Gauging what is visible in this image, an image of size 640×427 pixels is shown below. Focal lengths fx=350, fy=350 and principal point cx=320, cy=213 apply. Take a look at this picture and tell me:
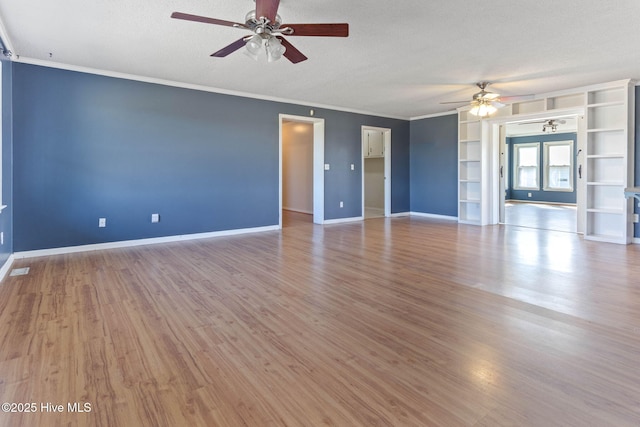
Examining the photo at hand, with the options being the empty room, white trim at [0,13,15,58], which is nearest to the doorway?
the empty room

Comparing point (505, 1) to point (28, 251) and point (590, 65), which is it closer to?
point (590, 65)

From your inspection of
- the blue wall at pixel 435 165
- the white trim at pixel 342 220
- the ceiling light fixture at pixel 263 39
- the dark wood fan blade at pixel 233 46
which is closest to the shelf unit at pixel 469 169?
the blue wall at pixel 435 165

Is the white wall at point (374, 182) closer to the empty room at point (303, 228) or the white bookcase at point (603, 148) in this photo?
the empty room at point (303, 228)

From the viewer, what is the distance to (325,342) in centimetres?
214

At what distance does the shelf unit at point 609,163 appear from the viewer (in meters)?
5.24

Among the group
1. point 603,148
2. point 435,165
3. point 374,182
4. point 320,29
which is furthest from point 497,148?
point 320,29

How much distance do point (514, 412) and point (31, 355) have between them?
2.50 m

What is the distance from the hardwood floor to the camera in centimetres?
151

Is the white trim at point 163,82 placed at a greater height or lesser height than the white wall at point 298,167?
greater

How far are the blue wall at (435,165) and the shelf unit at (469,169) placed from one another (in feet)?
1.12

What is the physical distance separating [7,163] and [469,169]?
7.63 meters

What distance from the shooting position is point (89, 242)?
15.8ft

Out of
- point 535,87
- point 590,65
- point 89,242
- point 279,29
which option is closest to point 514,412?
point 279,29

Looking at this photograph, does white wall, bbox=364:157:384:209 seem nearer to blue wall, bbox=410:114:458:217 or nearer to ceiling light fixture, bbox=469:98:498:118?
blue wall, bbox=410:114:458:217
